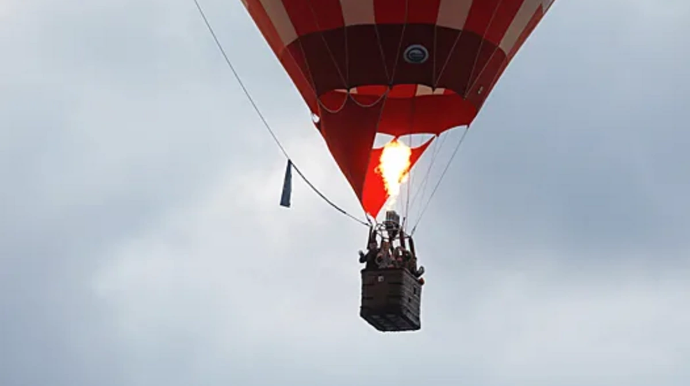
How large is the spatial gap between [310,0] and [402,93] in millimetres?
1609

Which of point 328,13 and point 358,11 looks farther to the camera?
point 328,13

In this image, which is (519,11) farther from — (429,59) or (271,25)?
(271,25)

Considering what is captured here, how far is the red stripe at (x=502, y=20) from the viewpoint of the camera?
22906 mm

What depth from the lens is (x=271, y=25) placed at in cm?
2341

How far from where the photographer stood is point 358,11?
2248cm

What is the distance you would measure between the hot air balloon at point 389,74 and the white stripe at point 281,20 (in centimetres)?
2

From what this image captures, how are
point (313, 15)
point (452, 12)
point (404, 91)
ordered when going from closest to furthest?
point (452, 12) → point (313, 15) → point (404, 91)

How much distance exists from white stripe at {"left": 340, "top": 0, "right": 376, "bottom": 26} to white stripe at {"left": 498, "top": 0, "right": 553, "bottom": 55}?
1.73 m

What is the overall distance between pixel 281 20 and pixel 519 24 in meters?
2.81

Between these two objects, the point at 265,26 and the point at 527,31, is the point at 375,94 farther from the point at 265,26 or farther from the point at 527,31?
the point at 527,31

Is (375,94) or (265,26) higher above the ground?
(265,26)

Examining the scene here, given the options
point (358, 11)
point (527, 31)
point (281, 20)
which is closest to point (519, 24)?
point (527, 31)

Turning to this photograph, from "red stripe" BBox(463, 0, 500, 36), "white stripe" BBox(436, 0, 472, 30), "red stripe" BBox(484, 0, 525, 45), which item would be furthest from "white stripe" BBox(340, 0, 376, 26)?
"red stripe" BBox(484, 0, 525, 45)

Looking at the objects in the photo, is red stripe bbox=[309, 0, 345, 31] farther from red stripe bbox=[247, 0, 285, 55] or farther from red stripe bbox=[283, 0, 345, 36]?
red stripe bbox=[247, 0, 285, 55]
